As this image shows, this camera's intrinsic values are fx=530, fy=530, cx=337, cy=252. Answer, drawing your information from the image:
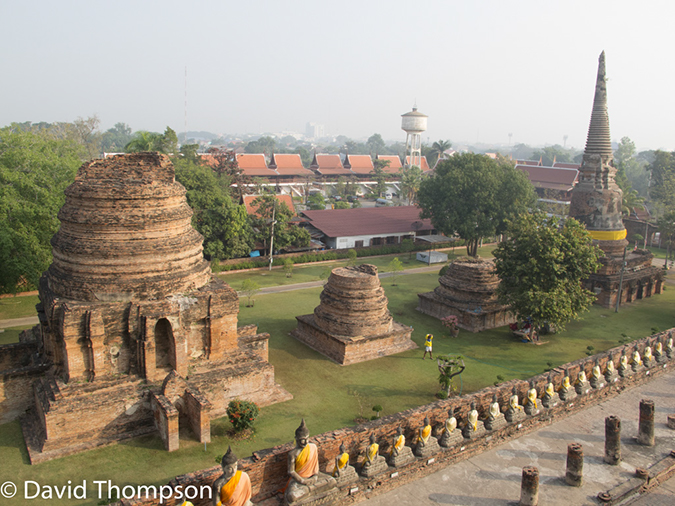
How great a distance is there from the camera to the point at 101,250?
16.2 metres

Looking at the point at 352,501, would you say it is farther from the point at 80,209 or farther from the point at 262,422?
the point at 80,209

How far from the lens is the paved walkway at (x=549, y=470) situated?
1323cm

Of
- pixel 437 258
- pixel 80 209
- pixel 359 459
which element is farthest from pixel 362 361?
pixel 437 258

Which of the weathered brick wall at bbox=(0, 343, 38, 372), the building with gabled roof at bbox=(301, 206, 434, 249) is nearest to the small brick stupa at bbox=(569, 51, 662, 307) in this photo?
the building with gabled roof at bbox=(301, 206, 434, 249)

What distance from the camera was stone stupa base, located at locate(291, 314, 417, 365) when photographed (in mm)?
21953

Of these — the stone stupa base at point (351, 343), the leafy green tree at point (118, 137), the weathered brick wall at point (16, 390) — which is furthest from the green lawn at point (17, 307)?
the leafy green tree at point (118, 137)

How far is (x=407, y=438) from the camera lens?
1485 cm

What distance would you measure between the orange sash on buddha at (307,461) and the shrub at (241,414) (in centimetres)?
429

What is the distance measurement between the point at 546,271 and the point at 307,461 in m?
16.4

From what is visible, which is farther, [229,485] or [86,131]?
[86,131]

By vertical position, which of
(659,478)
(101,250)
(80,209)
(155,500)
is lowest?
(659,478)

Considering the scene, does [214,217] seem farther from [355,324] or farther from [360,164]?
[360,164]

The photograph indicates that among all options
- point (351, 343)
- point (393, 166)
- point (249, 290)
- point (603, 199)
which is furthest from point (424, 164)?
point (351, 343)

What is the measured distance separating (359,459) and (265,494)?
258 cm
